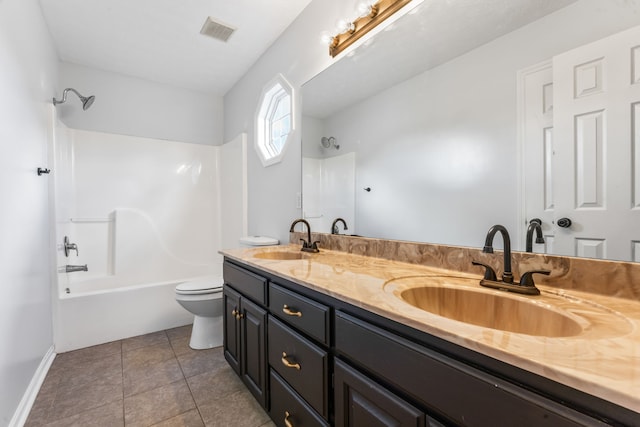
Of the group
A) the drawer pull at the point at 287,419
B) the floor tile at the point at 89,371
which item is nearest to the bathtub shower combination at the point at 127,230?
the floor tile at the point at 89,371

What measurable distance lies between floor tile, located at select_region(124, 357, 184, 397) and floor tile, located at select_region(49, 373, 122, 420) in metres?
0.05

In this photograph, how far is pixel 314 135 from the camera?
76.9 inches

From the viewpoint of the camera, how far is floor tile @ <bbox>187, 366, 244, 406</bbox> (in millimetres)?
1634

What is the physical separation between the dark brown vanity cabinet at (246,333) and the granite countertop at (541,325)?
0.31 meters

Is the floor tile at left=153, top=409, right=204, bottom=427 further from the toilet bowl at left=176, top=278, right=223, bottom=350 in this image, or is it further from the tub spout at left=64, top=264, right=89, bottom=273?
the tub spout at left=64, top=264, right=89, bottom=273

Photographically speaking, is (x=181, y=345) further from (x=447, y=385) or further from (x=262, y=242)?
(x=447, y=385)

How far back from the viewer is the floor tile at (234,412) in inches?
56.6

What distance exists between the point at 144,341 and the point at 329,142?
2227mm

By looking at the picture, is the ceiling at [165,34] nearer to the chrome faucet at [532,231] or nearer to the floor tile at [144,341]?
the chrome faucet at [532,231]

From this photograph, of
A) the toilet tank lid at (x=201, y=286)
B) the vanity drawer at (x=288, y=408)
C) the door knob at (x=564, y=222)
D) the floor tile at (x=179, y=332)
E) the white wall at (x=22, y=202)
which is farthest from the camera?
the floor tile at (x=179, y=332)

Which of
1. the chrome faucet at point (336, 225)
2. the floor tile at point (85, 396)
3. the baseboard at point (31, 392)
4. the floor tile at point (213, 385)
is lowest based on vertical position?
the floor tile at point (85, 396)

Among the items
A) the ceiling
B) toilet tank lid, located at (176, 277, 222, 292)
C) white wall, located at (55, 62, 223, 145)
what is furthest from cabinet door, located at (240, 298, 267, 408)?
white wall, located at (55, 62, 223, 145)

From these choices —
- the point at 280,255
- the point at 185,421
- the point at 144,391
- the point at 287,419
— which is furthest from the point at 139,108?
the point at 287,419

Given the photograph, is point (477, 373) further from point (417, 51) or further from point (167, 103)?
point (167, 103)
